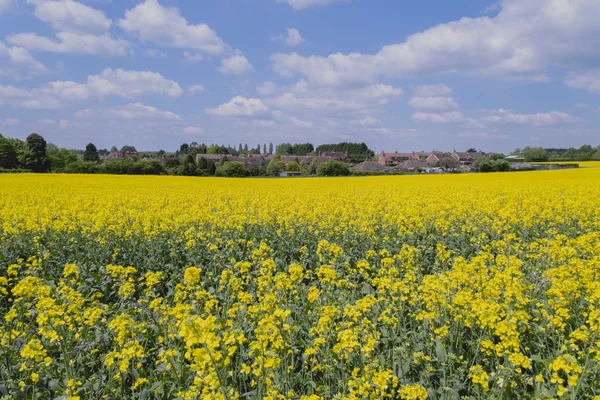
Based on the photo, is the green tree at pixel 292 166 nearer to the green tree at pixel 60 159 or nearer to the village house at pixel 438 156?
the village house at pixel 438 156

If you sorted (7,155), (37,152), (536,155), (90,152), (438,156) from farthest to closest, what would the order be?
(438,156) < (90,152) < (536,155) < (37,152) < (7,155)

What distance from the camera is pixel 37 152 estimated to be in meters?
66.3

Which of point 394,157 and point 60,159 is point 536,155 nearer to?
point 394,157

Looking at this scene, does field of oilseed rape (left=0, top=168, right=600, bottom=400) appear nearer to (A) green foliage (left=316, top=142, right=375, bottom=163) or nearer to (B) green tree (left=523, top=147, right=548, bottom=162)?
(B) green tree (left=523, top=147, right=548, bottom=162)

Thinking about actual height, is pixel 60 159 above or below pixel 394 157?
below

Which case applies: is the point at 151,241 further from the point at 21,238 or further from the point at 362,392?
the point at 362,392

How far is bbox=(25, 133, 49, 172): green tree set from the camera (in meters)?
65.2

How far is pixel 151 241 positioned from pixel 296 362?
257 inches

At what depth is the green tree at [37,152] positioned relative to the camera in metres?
65.2

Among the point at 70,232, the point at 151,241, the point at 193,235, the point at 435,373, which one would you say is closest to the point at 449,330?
the point at 435,373

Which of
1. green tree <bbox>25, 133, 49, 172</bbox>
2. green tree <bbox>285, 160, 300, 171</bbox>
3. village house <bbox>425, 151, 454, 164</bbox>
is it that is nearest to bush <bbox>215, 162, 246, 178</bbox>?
green tree <bbox>25, 133, 49, 172</bbox>

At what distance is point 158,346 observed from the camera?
4.85 metres

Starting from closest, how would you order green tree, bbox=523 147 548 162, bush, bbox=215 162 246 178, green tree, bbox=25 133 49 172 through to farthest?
1. green tree, bbox=25 133 49 172
2. bush, bbox=215 162 246 178
3. green tree, bbox=523 147 548 162

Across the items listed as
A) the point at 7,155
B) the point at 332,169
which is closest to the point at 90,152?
the point at 7,155
